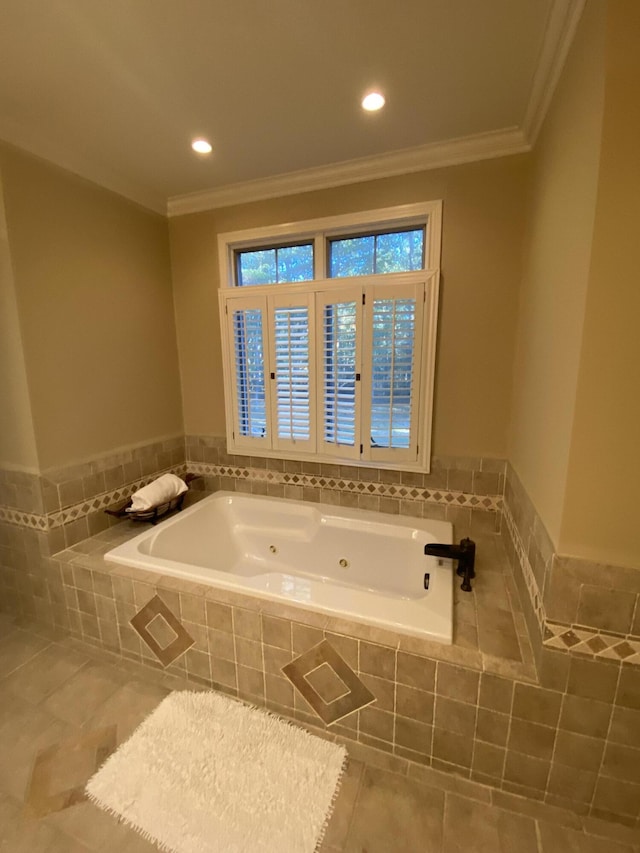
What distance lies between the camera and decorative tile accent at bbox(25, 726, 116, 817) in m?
1.14

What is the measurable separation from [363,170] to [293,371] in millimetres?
1152

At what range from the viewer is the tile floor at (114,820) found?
40.8 inches

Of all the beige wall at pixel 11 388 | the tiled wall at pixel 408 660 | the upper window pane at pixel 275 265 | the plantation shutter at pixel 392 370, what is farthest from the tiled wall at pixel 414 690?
the upper window pane at pixel 275 265

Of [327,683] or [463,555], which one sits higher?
[463,555]

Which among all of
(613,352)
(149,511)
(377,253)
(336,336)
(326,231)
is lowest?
(149,511)

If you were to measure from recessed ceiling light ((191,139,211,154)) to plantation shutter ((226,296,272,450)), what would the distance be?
0.74 m

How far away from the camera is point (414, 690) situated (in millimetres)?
1181

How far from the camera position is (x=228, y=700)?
1468 millimetres

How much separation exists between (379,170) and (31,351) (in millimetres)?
1982

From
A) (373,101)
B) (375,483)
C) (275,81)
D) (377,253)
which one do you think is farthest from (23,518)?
(373,101)

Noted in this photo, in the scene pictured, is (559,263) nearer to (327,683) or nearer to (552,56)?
(552,56)

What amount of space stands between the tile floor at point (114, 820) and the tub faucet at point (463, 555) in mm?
656

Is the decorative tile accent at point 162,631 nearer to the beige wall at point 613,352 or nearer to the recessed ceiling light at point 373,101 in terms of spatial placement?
the beige wall at point 613,352

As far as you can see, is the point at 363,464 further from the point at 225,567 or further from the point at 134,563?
the point at 134,563
